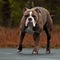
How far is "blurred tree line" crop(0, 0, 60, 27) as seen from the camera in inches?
1246

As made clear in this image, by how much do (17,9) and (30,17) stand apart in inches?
648

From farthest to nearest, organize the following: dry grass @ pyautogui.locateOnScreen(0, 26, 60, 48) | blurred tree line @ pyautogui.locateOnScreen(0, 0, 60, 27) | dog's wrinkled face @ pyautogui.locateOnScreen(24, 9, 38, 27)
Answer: blurred tree line @ pyautogui.locateOnScreen(0, 0, 60, 27)
dry grass @ pyautogui.locateOnScreen(0, 26, 60, 48)
dog's wrinkled face @ pyautogui.locateOnScreen(24, 9, 38, 27)

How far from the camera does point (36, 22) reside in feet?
53.1

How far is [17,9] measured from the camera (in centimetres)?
3219

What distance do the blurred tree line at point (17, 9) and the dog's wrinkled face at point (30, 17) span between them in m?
15.1

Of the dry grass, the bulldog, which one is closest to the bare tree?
the dry grass

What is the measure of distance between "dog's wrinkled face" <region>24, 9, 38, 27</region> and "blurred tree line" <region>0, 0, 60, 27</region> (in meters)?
15.1

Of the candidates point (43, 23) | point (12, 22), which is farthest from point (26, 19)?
point (12, 22)

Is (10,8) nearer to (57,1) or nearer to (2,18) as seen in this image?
(2,18)

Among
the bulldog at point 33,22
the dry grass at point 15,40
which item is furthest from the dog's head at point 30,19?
the dry grass at point 15,40

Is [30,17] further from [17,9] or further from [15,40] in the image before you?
[17,9]

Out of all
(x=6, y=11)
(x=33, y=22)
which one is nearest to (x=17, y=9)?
(x=6, y=11)

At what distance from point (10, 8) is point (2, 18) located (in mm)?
906

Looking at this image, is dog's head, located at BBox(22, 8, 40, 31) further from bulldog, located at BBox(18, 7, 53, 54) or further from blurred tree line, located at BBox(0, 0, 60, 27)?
blurred tree line, located at BBox(0, 0, 60, 27)
